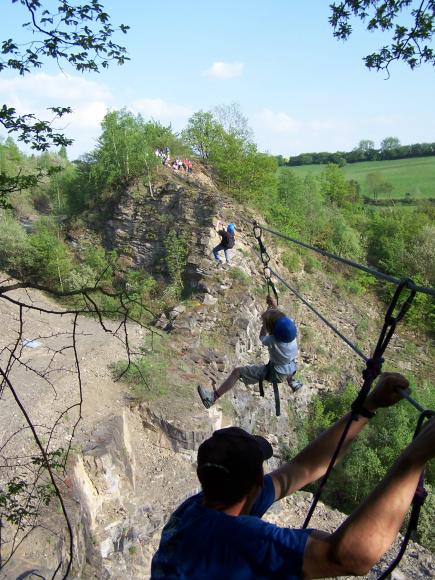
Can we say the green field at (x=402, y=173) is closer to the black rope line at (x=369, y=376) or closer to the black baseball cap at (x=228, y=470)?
the black rope line at (x=369, y=376)

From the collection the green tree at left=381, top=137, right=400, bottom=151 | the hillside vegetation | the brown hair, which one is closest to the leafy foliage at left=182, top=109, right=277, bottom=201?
the hillside vegetation

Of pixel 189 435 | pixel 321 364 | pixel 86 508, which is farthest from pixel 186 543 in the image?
pixel 321 364

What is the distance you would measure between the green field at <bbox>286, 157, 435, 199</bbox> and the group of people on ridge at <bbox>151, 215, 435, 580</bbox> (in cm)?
4467

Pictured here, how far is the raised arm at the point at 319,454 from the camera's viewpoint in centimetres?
227

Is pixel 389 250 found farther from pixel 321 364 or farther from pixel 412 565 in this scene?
pixel 412 565

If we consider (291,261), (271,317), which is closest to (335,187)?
(291,261)

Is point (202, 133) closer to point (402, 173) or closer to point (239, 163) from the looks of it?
point (239, 163)

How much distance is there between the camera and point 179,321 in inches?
686

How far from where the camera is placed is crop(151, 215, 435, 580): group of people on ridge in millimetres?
1549

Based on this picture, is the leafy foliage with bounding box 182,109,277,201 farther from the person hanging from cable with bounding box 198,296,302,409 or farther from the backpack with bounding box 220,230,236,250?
the person hanging from cable with bounding box 198,296,302,409

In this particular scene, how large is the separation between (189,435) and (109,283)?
11.1m

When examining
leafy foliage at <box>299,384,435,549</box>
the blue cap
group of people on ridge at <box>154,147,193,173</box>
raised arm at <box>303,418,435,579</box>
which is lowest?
leafy foliage at <box>299,384,435,549</box>

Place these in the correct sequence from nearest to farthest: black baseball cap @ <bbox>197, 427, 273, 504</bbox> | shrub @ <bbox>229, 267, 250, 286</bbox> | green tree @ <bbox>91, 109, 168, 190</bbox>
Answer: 1. black baseball cap @ <bbox>197, 427, 273, 504</bbox>
2. shrub @ <bbox>229, 267, 250, 286</bbox>
3. green tree @ <bbox>91, 109, 168, 190</bbox>

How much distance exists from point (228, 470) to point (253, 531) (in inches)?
9.0
